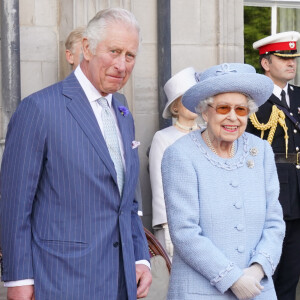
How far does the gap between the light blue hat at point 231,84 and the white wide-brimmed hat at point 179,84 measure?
2.15 metres

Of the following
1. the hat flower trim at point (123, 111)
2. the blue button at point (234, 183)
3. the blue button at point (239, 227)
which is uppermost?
the hat flower trim at point (123, 111)

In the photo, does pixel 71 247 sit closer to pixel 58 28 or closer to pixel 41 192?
pixel 41 192

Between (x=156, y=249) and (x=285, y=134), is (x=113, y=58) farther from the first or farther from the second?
(x=285, y=134)

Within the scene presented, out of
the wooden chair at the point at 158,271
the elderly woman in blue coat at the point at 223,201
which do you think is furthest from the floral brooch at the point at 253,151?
the wooden chair at the point at 158,271

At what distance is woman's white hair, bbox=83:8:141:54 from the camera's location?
379 cm

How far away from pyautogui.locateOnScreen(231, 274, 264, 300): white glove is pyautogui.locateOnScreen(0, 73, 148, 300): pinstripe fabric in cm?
58

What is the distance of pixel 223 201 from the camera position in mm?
4094

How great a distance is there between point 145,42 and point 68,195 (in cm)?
326

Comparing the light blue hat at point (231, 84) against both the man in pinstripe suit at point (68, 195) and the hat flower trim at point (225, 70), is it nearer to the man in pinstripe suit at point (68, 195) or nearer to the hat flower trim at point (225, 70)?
the hat flower trim at point (225, 70)

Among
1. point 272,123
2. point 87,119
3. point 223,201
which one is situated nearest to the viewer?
point 87,119

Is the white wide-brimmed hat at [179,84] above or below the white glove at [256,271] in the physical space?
above

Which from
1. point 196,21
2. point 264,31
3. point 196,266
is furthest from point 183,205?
point 264,31

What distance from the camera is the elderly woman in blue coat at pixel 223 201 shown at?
4.02 meters

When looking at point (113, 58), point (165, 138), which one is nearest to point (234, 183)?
point (113, 58)
